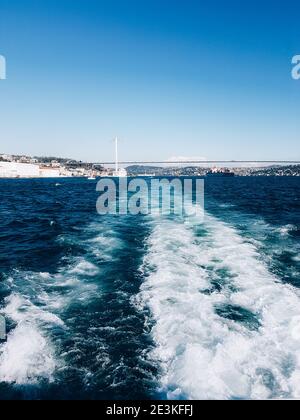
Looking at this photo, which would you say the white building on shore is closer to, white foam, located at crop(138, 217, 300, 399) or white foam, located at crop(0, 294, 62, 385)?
white foam, located at crop(138, 217, 300, 399)

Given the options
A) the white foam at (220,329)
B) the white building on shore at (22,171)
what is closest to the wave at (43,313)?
the white foam at (220,329)

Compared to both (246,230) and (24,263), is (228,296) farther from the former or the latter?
(246,230)

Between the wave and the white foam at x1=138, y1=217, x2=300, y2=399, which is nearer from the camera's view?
the white foam at x1=138, y1=217, x2=300, y2=399

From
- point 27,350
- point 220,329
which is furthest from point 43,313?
point 220,329

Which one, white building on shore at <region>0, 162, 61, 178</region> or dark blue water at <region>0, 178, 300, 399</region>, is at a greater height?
white building on shore at <region>0, 162, 61, 178</region>

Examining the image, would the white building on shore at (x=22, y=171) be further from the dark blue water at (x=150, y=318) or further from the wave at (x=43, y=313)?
the wave at (x=43, y=313)

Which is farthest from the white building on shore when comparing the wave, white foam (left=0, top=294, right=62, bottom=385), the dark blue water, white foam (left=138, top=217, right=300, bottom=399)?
white foam (left=0, top=294, right=62, bottom=385)
